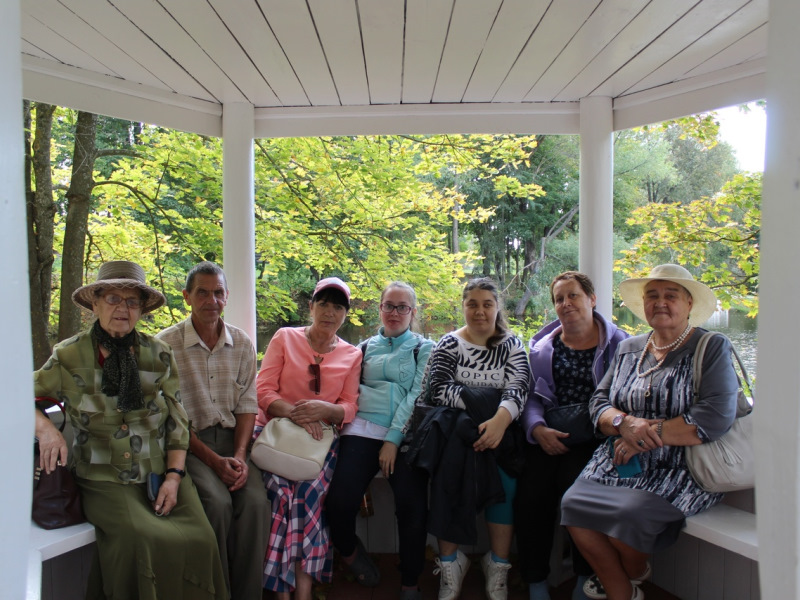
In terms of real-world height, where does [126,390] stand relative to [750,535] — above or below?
above

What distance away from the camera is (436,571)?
2.81 m

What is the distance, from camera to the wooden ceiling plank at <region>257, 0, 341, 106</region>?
2.36m

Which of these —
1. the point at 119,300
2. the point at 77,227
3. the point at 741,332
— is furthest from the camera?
the point at 741,332

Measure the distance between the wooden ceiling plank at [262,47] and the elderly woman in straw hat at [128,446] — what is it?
110cm

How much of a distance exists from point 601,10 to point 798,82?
1.79 metres

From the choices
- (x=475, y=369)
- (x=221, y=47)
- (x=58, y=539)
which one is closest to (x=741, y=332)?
(x=475, y=369)

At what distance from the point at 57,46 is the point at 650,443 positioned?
3072 millimetres

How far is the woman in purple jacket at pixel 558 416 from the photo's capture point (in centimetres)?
277

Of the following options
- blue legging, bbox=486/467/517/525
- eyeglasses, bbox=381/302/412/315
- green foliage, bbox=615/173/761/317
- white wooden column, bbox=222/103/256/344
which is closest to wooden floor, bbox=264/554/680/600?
blue legging, bbox=486/467/517/525

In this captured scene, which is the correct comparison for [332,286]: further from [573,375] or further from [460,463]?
[573,375]

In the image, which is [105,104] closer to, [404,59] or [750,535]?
[404,59]

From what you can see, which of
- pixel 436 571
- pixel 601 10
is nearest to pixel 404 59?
pixel 601 10

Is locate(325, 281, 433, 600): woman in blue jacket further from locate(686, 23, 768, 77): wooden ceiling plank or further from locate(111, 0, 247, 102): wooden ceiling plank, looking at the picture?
locate(686, 23, 768, 77): wooden ceiling plank

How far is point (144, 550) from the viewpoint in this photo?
7.34 ft
